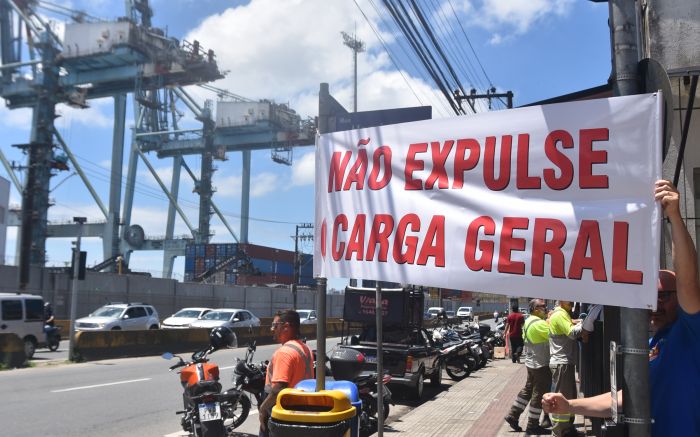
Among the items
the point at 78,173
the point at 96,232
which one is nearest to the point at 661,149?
the point at 78,173

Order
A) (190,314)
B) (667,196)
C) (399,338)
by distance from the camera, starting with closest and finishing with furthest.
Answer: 1. (667,196)
2. (399,338)
3. (190,314)

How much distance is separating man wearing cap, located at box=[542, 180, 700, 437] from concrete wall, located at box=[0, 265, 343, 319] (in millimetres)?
33679

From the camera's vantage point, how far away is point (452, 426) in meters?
9.27

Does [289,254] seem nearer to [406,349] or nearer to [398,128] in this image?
[406,349]

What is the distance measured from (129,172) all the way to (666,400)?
7392cm

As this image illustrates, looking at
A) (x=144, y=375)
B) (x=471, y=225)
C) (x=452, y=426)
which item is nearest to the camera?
(x=471, y=225)

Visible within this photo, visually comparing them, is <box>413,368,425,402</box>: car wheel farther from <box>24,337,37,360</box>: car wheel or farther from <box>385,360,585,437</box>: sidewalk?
<box>24,337,37,360</box>: car wheel

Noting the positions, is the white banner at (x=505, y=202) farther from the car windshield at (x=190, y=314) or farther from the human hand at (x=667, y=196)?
the car windshield at (x=190, y=314)

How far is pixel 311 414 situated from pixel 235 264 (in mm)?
69460

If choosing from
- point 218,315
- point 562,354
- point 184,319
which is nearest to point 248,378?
point 562,354

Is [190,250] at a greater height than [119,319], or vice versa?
[190,250]

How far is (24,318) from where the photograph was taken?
64.5 feet

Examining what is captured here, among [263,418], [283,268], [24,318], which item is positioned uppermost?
[283,268]

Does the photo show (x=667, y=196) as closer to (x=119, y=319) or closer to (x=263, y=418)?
(x=263, y=418)
